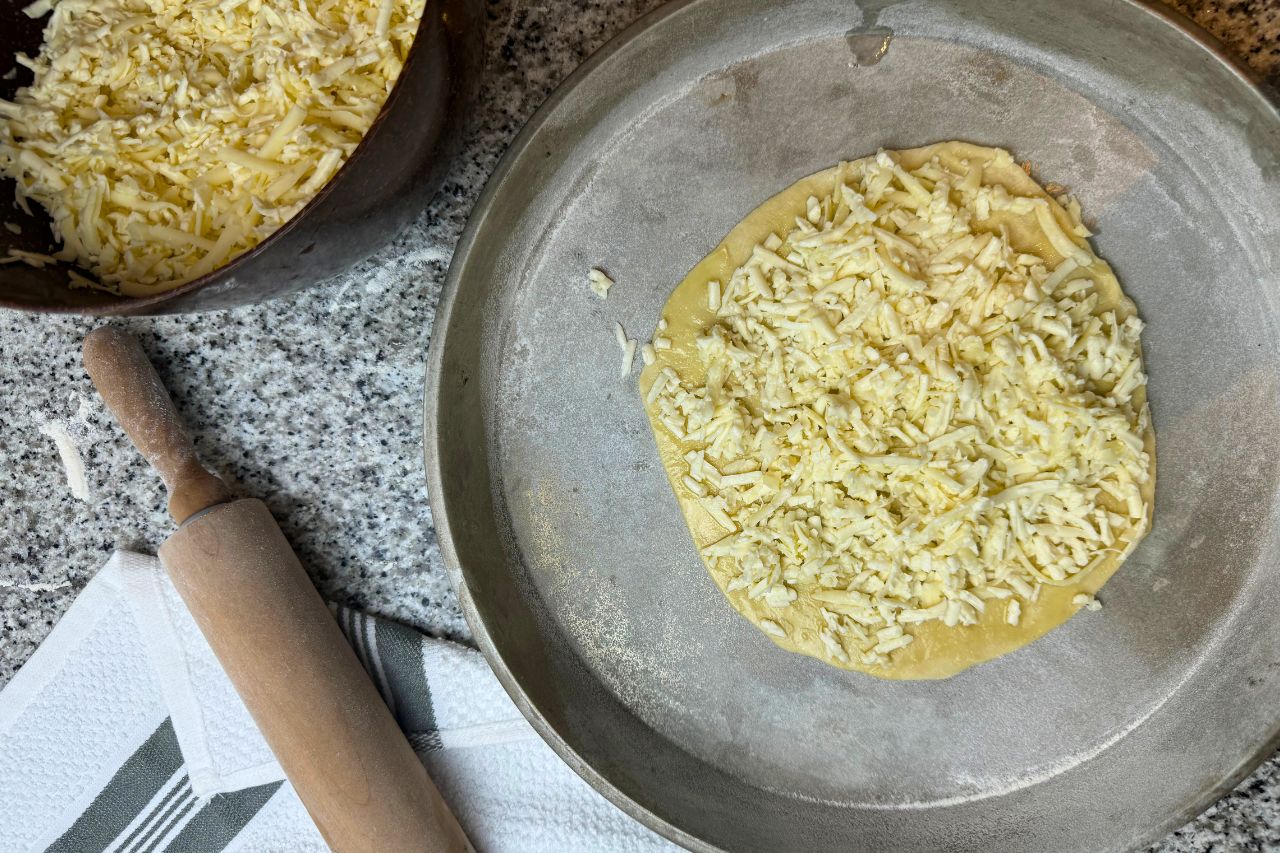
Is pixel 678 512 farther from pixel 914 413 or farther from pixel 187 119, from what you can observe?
pixel 187 119

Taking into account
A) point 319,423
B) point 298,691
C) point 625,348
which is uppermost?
point 319,423

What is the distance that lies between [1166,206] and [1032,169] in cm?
15

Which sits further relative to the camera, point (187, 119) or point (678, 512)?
point (678, 512)

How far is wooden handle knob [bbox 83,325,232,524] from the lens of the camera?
106cm

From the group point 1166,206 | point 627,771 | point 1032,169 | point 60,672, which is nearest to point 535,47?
point 1032,169

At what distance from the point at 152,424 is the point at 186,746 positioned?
1.50 feet

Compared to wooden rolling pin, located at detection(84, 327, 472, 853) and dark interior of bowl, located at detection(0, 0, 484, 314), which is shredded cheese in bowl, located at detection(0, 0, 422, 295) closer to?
dark interior of bowl, located at detection(0, 0, 484, 314)

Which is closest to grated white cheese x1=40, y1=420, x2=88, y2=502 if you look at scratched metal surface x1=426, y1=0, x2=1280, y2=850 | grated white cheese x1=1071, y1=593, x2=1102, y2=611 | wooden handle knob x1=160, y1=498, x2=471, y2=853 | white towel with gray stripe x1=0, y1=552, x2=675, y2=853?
white towel with gray stripe x1=0, y1=552, x2=675, y2=853

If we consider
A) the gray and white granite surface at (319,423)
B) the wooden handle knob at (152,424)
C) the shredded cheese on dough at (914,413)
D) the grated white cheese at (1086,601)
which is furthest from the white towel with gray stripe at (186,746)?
the grated white cheese at (1086,601)

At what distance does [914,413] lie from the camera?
0.94 m

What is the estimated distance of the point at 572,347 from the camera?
3.46 feet

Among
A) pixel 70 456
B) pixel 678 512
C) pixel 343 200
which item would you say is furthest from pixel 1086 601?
pixel 70 456

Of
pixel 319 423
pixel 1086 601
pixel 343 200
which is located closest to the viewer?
pixel 343 200

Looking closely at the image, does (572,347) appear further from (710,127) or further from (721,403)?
(710,127)
